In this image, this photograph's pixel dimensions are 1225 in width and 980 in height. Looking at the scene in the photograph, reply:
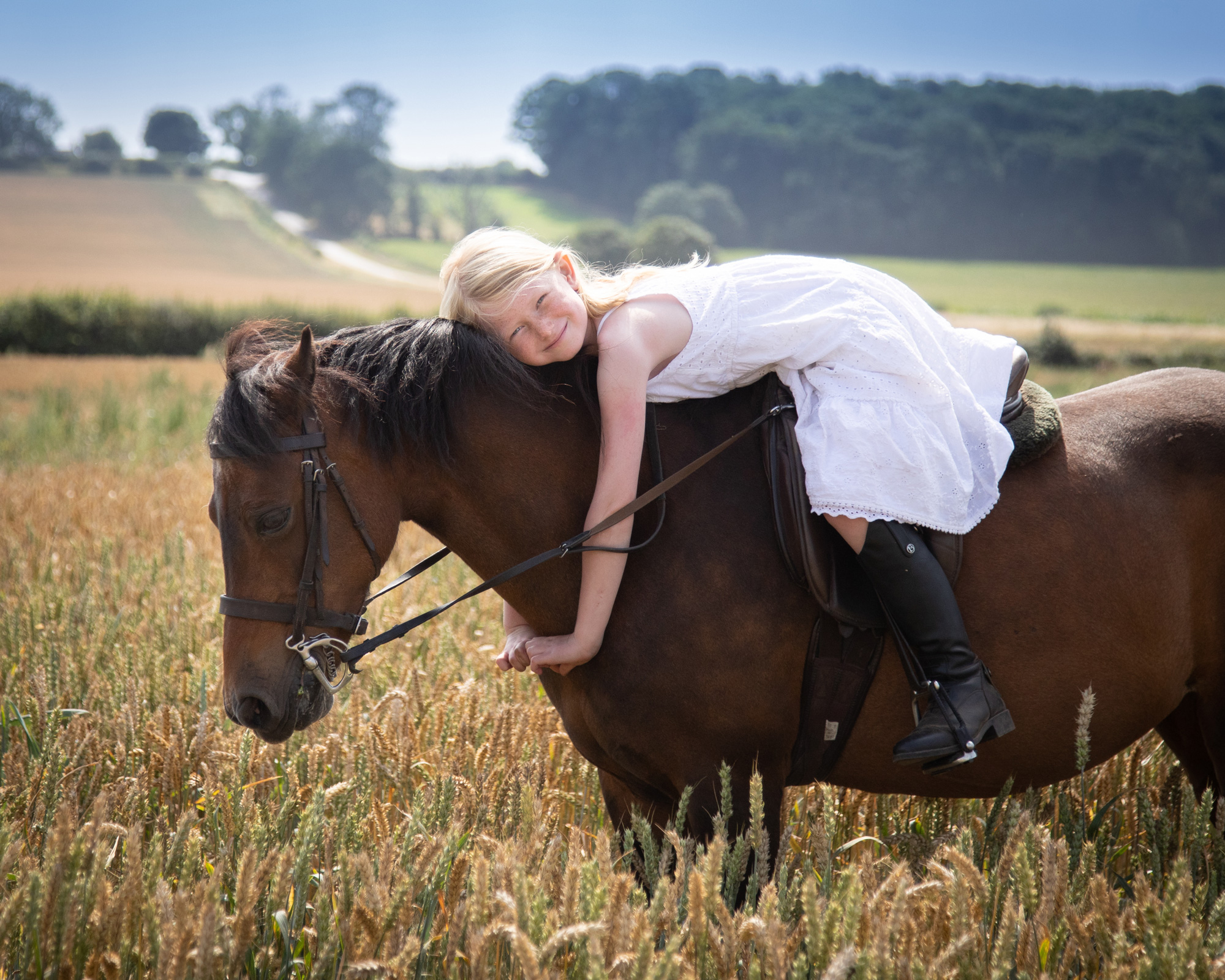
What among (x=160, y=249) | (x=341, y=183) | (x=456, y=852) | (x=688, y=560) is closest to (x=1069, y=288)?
(x=160, y=249)

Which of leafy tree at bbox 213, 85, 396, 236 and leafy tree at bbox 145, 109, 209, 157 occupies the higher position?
leafy tree at bbox 145, 109, 209, 157

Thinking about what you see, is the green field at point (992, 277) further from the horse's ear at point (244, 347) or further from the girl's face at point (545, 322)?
the girl's face at point (545, 322)

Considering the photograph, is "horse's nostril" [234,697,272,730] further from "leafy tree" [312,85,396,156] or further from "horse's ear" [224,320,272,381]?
"leafy tree" [312,85,396,156]

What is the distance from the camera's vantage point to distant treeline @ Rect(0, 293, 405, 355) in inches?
1313

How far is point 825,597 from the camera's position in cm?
234

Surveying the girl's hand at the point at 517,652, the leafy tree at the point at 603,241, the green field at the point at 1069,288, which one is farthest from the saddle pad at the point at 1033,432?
the leafy tree at the point at 603,241

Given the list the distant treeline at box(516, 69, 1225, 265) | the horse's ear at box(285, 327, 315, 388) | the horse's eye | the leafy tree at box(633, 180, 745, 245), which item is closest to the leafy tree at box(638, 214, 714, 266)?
the leafy tree at box(633, 180, 745, 245)

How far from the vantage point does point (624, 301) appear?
8.15ft

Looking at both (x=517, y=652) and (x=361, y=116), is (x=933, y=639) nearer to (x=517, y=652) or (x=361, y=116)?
(x=517, y=652)

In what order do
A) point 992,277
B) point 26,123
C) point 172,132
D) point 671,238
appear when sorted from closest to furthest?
point 992,277 → point 671,238 → point 26,123 → point 172,132

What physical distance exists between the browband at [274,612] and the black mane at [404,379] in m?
0.44

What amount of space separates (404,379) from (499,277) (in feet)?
1.28

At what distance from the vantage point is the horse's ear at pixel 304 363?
7.38ft

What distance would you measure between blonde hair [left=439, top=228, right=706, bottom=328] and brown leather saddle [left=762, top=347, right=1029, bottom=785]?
57cm
